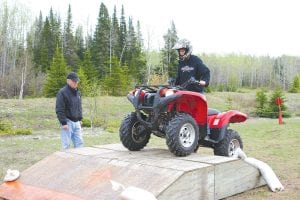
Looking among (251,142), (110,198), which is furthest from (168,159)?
(251,142)

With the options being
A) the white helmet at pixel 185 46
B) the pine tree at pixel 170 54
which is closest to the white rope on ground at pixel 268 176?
the white helmet at pixel 185 46

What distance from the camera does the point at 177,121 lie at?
672cm

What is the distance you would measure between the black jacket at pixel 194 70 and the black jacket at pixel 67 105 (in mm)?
2442

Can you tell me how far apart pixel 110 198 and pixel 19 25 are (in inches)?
2252

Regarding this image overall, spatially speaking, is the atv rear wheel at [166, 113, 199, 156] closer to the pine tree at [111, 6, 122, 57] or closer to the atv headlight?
the atv headlight

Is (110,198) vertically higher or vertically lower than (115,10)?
lower

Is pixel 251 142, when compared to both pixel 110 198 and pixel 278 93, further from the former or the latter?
pixel 278 93

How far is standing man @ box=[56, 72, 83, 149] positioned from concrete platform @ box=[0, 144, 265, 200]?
3.80ft

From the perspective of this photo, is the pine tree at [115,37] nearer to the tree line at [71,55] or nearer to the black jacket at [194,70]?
the tree line at [71,55]

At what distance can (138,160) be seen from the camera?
264 inches

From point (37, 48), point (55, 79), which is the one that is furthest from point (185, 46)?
point (37, 48)

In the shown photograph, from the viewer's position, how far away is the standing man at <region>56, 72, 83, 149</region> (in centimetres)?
873

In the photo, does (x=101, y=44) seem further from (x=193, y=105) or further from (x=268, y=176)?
(x=268, y=176)

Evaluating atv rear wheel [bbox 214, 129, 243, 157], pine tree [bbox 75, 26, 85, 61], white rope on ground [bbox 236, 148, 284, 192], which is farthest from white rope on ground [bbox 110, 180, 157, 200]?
pine tree [bbox 75, 26, 85, 61]
